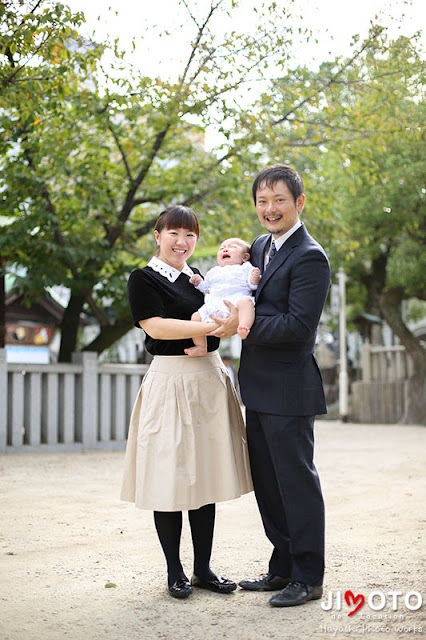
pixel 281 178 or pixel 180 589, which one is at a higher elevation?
pixel 281 178

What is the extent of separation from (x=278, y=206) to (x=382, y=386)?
1283 cm

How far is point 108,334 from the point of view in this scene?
10.0 metres

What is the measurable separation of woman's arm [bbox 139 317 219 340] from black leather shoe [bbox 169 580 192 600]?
103 centimetres

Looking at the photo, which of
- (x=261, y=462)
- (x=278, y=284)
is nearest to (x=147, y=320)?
(x=278, y=284)

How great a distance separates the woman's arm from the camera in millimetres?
2951

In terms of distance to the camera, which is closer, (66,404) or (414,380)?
(66,404)

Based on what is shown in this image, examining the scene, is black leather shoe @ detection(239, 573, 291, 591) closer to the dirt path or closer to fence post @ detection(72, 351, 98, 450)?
the dirt path

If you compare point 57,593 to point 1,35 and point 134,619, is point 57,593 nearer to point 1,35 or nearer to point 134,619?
point 134,619

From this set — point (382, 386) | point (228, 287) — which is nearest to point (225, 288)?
point (228, 287)

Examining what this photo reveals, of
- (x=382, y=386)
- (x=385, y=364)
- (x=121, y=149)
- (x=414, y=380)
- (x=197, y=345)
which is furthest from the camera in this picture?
(x=385, y=364)

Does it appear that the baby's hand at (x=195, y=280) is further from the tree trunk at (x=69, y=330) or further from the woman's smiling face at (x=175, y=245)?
the tree trunk at (x=69, y=330)

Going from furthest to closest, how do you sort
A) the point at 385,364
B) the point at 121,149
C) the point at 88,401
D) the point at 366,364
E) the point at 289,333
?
the point at 366,364 < the point at 385,364 < the point at 88,401 < the point at 121,149 < the point at 289,333

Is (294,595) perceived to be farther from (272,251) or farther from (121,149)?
(121,149)

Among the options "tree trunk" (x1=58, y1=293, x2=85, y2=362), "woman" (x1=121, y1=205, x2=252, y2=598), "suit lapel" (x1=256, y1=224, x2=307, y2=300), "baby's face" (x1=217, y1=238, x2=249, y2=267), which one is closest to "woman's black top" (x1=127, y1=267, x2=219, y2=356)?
"woman" (x1=121, y1=205, x2=252, y2=598)
